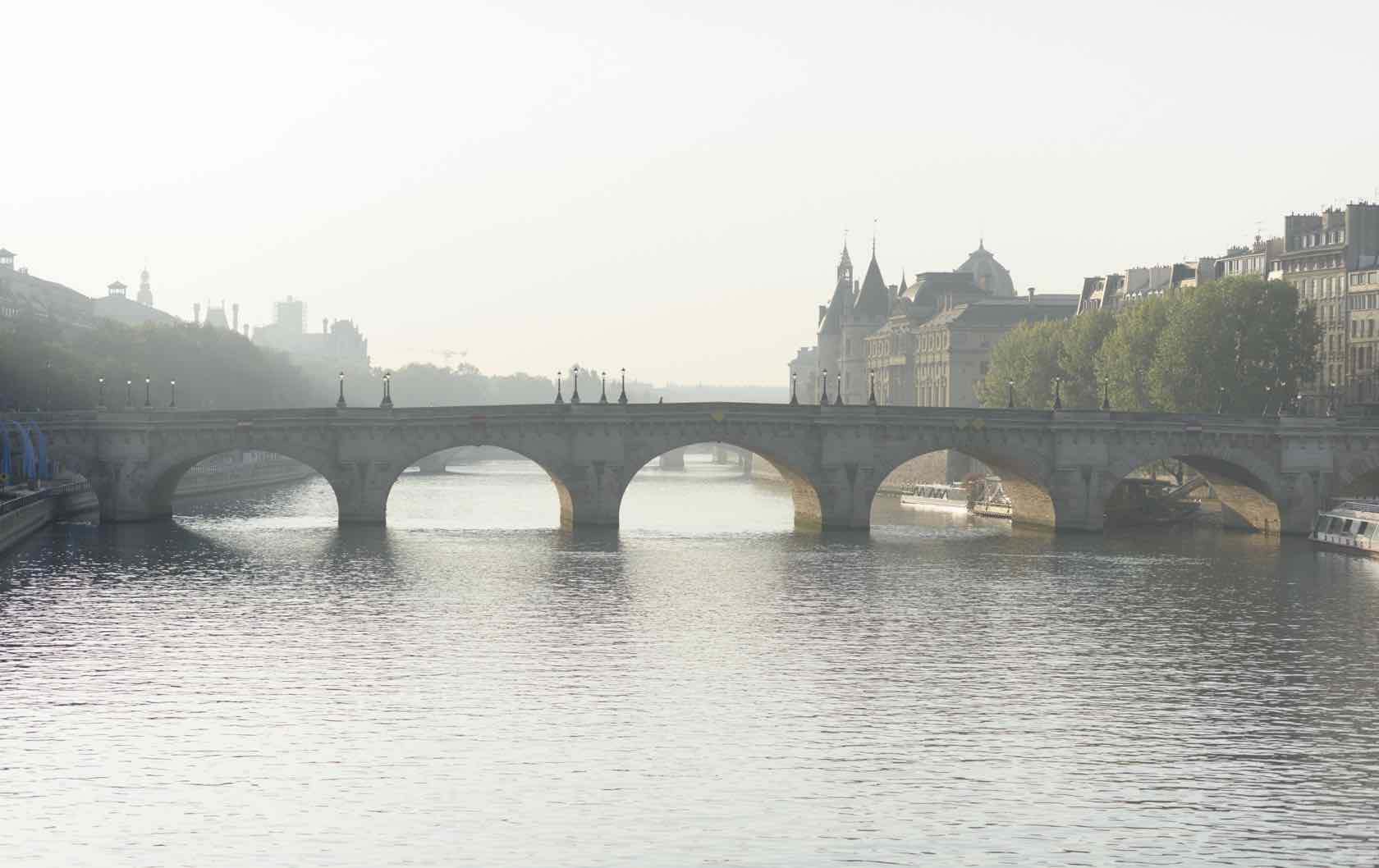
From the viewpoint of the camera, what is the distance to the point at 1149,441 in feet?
358

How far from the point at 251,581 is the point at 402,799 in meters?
40.3

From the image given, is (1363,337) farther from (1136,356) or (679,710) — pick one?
(679,710)

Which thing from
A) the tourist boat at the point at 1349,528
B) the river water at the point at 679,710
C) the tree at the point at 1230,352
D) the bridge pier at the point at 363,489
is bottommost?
the river water at the point at 679,710

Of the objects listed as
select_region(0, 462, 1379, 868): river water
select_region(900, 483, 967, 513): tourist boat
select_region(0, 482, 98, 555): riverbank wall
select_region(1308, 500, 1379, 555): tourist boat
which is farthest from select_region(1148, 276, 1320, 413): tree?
A: select_region(0, 482, 98, 555): riverbank wall

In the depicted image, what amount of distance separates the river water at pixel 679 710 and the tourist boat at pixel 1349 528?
934cm

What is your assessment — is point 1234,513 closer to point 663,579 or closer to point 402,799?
point 663,579

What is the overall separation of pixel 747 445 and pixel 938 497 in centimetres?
4108

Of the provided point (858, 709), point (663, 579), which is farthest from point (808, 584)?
point (858, 709)

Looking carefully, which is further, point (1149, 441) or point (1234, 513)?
point (1234, 513)

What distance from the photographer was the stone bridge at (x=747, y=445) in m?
105

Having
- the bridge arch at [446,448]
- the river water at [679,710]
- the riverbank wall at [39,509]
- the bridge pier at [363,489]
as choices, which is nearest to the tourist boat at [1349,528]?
the river water at [679,710]

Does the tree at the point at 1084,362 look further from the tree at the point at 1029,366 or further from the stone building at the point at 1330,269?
the stone building at the point at 1330,269

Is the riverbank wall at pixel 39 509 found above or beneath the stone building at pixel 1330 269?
beneath

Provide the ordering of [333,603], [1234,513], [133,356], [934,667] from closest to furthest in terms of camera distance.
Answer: [934,667]
[333,603]
[1234,513]
[133,356]
